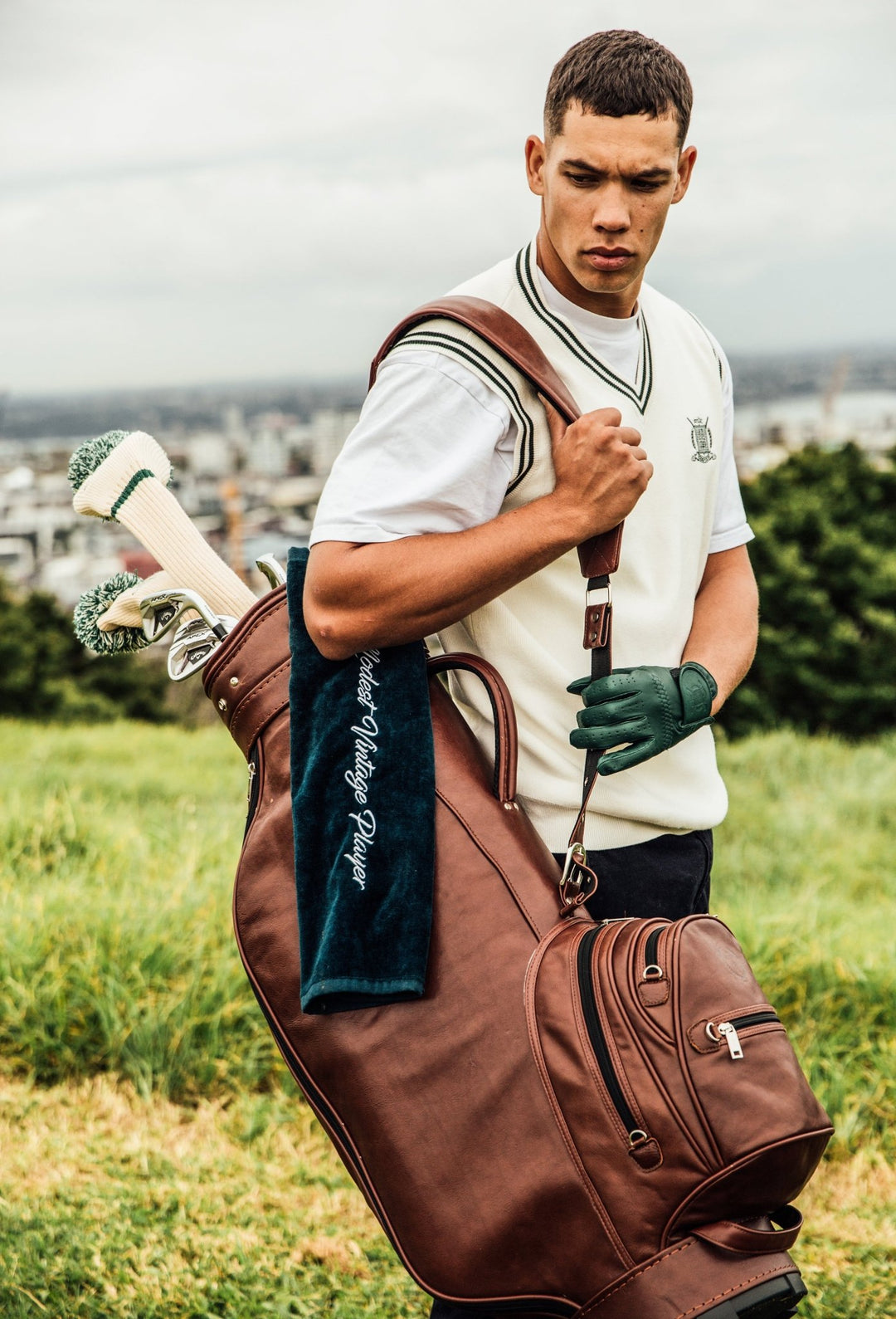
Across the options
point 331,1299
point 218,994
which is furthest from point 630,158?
point 218,994

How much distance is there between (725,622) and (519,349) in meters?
0.59

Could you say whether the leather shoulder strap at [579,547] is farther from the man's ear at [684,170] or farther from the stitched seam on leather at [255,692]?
the stitched seam on leather at [255,692]

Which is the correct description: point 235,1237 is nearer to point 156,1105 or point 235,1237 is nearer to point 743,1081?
point 156,1105

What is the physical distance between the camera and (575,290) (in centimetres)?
186

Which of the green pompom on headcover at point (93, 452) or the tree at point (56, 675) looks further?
the tree at point (56, 675)

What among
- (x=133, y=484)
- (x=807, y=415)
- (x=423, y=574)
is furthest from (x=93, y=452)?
(x=807, y=415)

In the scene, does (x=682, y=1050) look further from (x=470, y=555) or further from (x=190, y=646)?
(x=190, y=646)

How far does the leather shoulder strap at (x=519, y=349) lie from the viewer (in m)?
1.72

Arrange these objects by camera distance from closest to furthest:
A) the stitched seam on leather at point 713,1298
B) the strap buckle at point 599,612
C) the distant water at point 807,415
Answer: the stitched seam on leather at point 713,1298 < the strap buckle at point 599,612 < the distant water at point 807,415

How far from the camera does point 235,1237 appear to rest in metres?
2.85

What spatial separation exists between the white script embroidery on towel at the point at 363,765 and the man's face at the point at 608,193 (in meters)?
0.63

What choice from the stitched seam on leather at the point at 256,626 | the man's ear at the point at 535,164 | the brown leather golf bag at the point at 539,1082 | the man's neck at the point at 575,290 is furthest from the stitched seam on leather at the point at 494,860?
the man's ear at the point at 535,164

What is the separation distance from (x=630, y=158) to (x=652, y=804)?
0.92 metres

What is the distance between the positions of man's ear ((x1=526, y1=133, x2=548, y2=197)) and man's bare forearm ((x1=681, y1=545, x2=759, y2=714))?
66 cm
